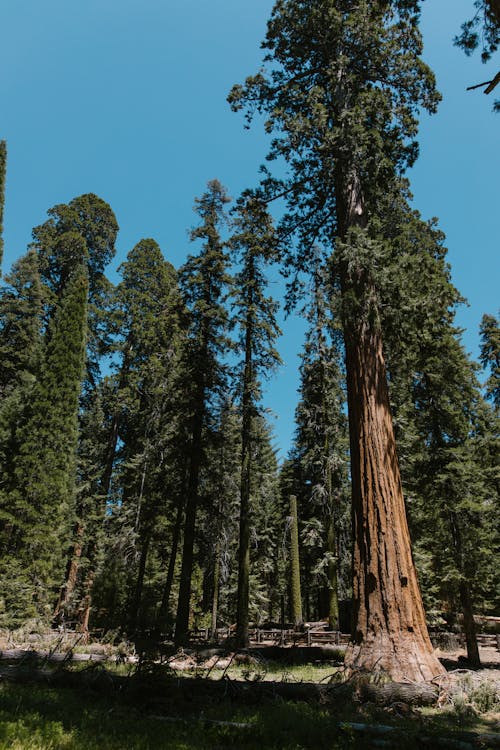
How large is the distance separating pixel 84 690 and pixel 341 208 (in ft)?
30.4

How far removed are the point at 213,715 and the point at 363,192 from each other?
9.48 meters

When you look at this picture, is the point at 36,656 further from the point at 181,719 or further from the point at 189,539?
the point at 189,539

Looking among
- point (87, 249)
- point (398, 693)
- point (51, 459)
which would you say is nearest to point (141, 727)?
point (398, 693)

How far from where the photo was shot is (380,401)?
742 cm

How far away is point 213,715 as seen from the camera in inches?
181

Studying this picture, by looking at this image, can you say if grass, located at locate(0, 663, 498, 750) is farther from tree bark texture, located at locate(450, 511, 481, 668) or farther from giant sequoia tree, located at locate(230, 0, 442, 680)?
tree bark texture, located at locate(450, 511, 481, 668)

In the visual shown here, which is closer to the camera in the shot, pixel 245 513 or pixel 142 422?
pixel 245 513

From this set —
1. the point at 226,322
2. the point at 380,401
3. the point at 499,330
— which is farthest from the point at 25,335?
the point at 499,330

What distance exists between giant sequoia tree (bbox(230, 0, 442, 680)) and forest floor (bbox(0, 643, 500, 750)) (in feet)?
2.84

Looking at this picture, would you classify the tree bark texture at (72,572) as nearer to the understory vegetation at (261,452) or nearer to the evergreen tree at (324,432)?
the understory vegetation at (261,452)

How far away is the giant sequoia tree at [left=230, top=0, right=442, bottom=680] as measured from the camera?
6215 millimetres

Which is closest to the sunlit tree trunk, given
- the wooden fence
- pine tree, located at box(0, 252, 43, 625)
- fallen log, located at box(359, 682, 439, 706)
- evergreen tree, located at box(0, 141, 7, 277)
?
fallen log, located at box(359, 682, 439, 706)

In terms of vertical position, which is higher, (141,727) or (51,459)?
(51,459)

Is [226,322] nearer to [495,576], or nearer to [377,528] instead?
[377,528]
